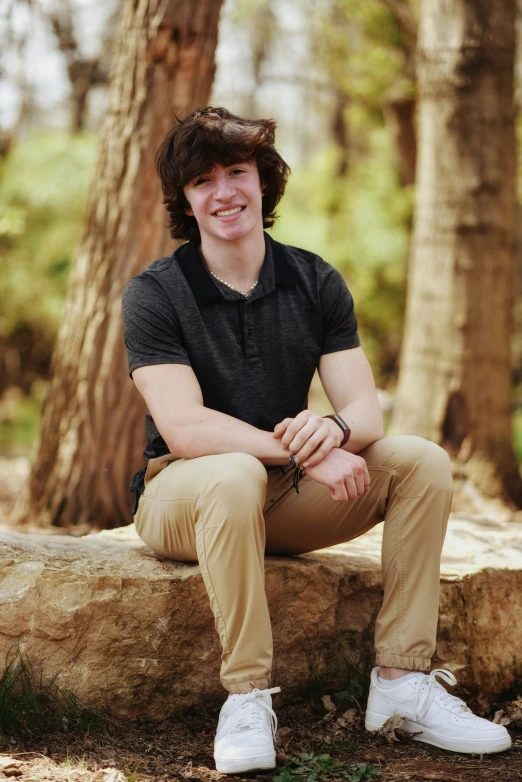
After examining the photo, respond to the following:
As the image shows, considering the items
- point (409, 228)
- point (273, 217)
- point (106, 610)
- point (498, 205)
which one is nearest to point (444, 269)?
point (498, 205)

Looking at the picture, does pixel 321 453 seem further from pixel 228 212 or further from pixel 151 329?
pixel 228 212

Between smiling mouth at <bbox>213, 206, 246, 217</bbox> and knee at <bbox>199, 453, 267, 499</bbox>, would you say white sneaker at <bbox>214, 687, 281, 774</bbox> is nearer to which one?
knee at <bbox>199, 453, 267, 499</bbox>

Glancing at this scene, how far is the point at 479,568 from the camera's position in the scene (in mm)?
3316

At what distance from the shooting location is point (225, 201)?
9.89 ft

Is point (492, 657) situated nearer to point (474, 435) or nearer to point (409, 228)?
point (474, 435)


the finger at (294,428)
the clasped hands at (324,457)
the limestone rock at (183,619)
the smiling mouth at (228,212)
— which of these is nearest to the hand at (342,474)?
the clasped hands at (324,457)

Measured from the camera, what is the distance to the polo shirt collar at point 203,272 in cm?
298

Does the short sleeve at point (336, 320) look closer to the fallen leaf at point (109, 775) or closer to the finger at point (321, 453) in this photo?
the finger at point (321, 453)

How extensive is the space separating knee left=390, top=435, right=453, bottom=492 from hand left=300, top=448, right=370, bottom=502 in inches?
7.0

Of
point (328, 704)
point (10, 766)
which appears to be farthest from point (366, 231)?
point (10, 766)

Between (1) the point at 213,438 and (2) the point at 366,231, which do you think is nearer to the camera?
(1) the point at 213,438

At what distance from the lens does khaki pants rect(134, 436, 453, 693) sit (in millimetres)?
2533

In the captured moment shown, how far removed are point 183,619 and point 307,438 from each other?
76 cm

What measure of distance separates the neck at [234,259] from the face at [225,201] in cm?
3
